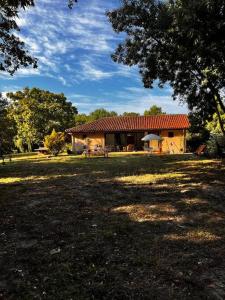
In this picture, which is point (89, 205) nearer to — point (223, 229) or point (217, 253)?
point (223, 229)

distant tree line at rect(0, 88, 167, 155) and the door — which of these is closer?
the door

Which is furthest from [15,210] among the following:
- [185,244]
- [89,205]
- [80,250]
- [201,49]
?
[201,49]

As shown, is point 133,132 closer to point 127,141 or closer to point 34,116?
point 127,141

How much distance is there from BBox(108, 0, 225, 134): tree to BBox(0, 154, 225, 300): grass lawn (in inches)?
219

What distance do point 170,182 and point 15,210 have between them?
671cm

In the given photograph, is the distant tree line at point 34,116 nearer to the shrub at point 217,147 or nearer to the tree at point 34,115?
the tree at point 34,115

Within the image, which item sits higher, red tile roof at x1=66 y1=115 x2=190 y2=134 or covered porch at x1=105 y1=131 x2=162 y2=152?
red tile roof at x1=66 y1=115 x2=190 y2=134

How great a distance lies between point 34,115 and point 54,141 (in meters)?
18.3

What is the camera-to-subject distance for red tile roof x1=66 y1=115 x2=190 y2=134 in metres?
42.1

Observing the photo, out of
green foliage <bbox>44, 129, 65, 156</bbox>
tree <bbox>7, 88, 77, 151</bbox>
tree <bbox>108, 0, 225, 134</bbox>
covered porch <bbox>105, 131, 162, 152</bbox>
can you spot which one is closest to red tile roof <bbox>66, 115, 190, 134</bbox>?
covered porch <bbox>105, 131, 162, 152</bbox>

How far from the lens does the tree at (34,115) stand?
51.0 metres

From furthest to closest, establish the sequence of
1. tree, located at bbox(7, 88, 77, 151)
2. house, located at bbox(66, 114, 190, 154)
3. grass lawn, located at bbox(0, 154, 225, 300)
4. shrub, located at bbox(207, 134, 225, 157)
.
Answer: tree, located at bbox(7, 88, 77, 151) → house, located at bbox(66, 114, 190, 154) → shrub, located at bbox(207, 134, 225, 157) → grass lawn, located at bbox(0, 154, 225, 300)

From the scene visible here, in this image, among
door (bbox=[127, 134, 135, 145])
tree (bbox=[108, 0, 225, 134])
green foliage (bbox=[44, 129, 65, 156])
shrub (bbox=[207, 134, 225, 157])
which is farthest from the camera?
door (bbox=[127, 134, 135, 145])

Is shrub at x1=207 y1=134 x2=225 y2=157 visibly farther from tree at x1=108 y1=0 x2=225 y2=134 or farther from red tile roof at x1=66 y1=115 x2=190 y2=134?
red tile roof at x1=66 y1=115 x2=190 y2=134
